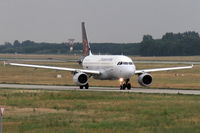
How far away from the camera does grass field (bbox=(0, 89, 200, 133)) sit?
2945cm

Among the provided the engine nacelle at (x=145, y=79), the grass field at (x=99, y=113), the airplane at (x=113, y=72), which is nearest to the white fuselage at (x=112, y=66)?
the airplane at (x=113, y=72)

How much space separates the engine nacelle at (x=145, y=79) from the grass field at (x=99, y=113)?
14271mm

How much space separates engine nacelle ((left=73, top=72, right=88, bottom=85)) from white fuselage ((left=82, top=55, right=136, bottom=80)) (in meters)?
2.65

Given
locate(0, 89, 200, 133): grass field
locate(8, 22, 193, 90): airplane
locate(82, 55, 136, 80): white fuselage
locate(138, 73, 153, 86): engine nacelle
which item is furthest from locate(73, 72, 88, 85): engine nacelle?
locate(0, 89, 200, 133): grass field

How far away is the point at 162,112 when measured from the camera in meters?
36.8

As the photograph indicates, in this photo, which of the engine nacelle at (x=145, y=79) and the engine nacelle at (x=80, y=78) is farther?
the engine nacelle at (x=145, y=79)

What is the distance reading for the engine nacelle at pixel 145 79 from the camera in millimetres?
64312

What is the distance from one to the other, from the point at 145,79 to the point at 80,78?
670 cm

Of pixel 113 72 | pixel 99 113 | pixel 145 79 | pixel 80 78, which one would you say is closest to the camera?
pixel 99 113

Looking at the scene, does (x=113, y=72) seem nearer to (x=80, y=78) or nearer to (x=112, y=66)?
(x=112, y=66)

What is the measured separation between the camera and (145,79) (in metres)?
64.7

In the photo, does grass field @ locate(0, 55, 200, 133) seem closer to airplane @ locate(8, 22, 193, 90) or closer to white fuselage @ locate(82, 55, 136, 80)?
white fuselage @ locate(82, 55, 136, 80)

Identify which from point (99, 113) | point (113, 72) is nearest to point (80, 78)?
point (113, 72)

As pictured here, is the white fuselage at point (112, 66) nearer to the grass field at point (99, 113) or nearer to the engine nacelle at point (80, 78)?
the engine nacelle at point (80, 78)
